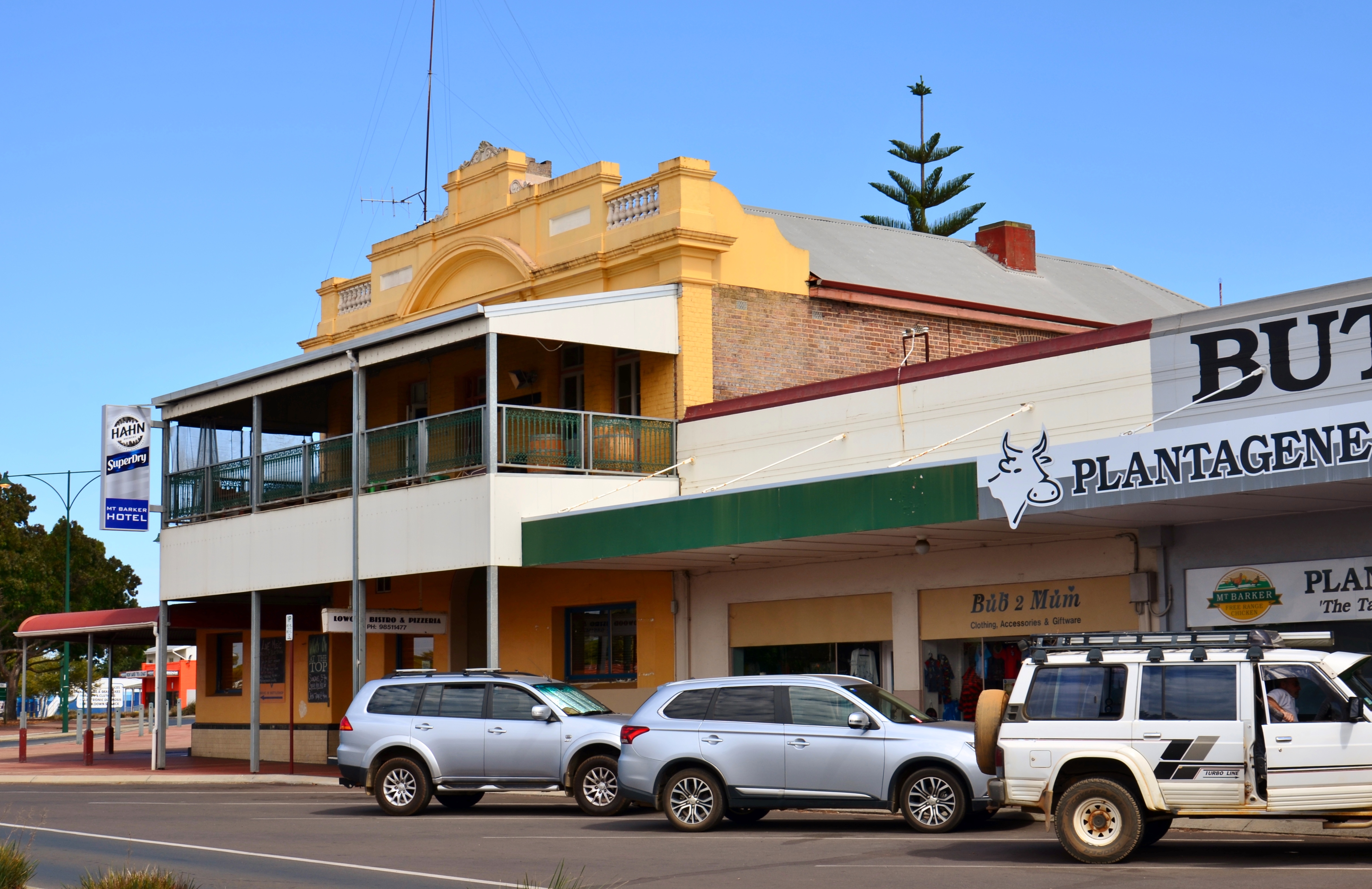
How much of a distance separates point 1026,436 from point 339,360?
1145 cm

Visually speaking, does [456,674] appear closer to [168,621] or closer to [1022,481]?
[1022,481]

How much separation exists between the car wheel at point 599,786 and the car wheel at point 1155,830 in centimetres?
637

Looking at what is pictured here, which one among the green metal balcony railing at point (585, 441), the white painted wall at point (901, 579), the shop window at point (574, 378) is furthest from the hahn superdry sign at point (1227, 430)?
the shop window at point (574, 378)

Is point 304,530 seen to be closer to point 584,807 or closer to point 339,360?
point 339,360

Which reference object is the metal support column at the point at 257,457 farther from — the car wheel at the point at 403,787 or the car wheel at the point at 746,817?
the car wheel at the point at 746,817

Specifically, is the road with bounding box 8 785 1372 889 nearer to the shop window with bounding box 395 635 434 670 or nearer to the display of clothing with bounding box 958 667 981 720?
the display of clothing with bounding box 958 667 981 720

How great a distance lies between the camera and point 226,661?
36594mm

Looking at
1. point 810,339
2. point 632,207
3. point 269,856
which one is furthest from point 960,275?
point 269,856

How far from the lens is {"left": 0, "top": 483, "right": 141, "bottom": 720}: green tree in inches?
2625

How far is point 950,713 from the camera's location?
21859mm

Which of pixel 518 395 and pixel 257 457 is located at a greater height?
pixel 518 395

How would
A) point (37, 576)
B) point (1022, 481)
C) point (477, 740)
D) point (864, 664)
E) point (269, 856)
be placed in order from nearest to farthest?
point (269, 856), point (1022, 481), point (477, 740), point (864, 664), point (37, 576)

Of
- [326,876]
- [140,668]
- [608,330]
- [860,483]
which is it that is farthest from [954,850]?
[140,668]

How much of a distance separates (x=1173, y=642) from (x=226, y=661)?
27916mm
